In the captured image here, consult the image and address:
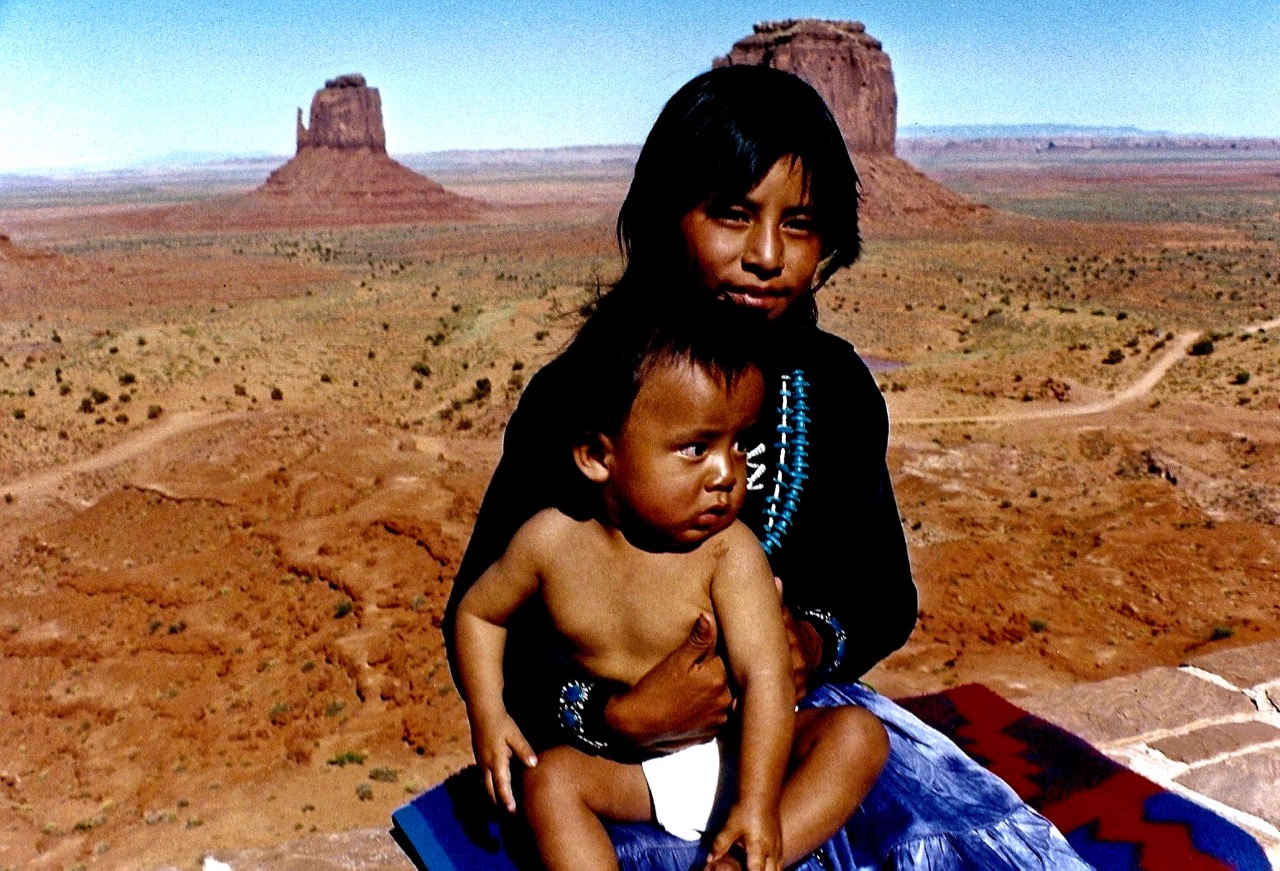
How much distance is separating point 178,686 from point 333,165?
3337 inches

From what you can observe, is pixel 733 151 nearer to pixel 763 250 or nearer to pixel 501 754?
pixel 763 250

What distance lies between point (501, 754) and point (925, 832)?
0.86 m

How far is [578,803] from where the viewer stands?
194cm

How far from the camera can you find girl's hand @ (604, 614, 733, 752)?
1.89 metres

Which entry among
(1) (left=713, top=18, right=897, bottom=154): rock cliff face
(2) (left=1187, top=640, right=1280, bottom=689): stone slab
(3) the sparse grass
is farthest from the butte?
(2) (left=1187, top=640, right=1280, bottom=689): stone slab

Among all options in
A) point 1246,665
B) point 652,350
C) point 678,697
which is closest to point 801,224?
point 652,350

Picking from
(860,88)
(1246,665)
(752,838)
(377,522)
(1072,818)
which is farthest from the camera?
(860,88)

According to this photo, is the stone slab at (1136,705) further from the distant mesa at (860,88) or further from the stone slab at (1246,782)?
the distant mesa at (860,88)

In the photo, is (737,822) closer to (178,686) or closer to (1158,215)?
(178,686)

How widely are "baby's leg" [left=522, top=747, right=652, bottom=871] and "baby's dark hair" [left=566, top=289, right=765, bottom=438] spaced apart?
617mm

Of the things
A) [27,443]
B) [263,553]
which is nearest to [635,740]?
[263,553]

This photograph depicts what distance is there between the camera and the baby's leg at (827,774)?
1.92 m

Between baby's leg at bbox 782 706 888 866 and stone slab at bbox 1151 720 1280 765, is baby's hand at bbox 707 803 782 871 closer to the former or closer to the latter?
baby's leg at bbox 782 706 888 866

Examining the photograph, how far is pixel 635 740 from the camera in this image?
1945 mm
